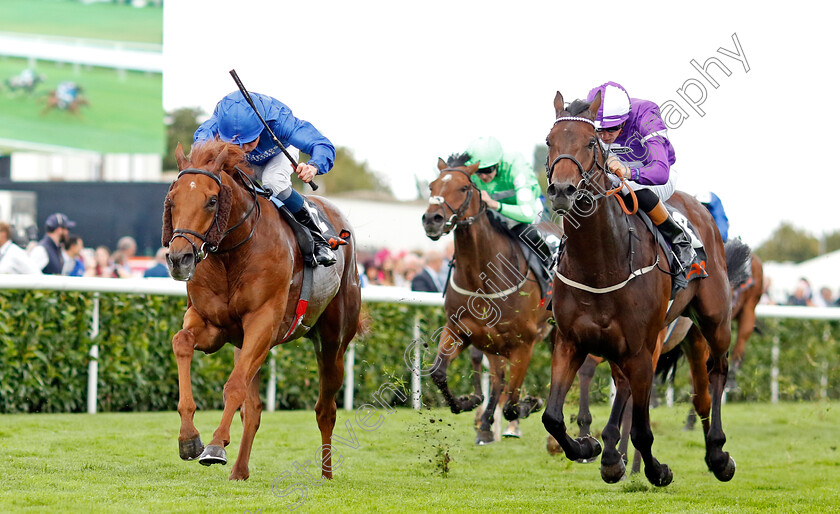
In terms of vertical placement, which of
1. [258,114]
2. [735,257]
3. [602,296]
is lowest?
[602,296]

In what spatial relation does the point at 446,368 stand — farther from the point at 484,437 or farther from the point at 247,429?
the point at 247,429

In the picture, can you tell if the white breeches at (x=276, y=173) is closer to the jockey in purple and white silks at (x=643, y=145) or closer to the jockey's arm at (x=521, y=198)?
the jockey in purple and white silks at (x=643, y=145)

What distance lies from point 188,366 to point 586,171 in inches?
82.5

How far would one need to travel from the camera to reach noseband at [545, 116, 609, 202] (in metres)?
4.42

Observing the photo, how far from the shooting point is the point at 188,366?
4562 mm

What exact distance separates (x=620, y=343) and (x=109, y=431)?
405cm

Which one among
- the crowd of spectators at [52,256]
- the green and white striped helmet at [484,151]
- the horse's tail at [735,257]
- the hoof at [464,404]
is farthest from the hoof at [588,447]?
the crowd of spectators at [52,256]

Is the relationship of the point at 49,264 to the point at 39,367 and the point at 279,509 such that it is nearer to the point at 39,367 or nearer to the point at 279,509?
the point at 39,367

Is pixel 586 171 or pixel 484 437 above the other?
pixel 586 171

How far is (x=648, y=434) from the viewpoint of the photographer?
16.4ft

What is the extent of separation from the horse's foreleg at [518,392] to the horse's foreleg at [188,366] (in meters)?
2.45

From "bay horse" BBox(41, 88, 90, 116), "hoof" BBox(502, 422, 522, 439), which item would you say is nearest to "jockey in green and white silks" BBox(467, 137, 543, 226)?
"hoof" BBox(502, 422, 522, 439)

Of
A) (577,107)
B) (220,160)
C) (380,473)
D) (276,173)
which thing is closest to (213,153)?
(220,160)

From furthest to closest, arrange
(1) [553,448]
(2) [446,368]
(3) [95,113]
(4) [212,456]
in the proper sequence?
(3) [95,113]
(1) [553,448]
(2) [446,368]
(4) [212,456]
